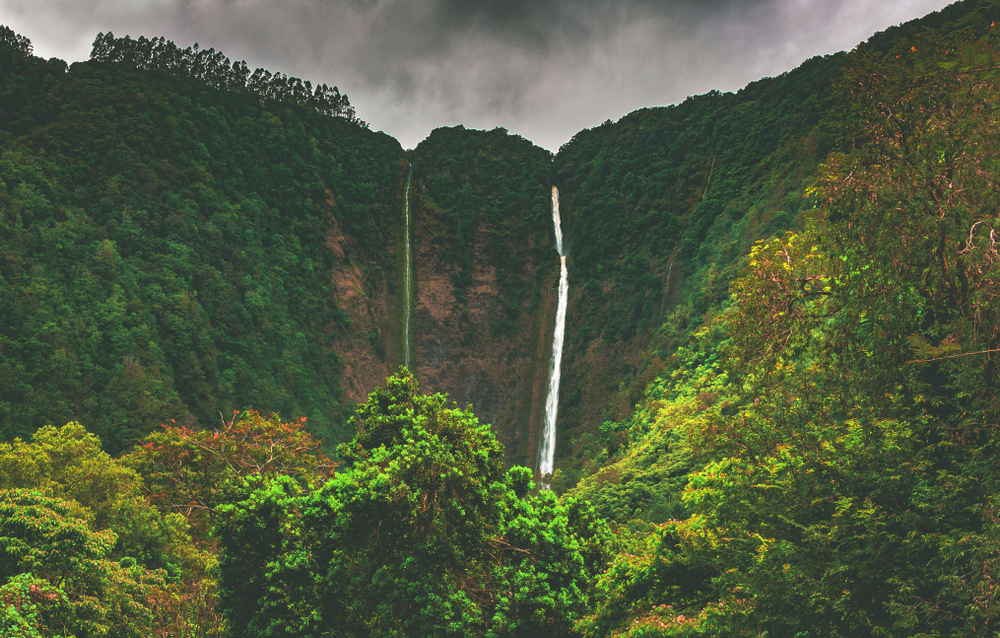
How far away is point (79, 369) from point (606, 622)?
99.7ft

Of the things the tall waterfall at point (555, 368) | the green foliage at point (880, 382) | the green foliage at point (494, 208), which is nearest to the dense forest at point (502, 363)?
the green foliage at point (880, 382)

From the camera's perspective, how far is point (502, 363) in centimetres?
5241

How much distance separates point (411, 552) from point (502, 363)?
43.0m

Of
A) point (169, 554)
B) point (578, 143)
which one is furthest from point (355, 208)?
point (169, 554)

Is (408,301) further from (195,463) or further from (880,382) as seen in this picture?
(880,382)

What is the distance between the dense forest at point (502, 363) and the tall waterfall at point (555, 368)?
3.58 feet

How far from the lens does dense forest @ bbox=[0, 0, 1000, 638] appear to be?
21.0 feet

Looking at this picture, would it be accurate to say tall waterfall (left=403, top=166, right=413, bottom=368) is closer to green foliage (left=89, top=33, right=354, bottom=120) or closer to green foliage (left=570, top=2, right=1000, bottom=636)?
green foliage (left=89, top=33, right=354, bottom=120)

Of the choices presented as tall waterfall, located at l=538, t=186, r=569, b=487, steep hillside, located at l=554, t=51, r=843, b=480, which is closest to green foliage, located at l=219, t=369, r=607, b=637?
steep hillside, located at l=554, t=51, r=843, b=480

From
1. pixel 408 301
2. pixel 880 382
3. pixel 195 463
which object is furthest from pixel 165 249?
pixel 880 382

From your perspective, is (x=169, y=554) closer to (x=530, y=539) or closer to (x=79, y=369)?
(x=530, y=539)

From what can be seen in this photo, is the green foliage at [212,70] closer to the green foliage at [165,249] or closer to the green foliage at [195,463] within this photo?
the green foliage at [165,249]

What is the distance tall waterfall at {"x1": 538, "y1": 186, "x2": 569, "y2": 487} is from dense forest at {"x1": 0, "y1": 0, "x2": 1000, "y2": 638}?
3.58 ft

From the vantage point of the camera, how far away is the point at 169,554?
16234 mm
